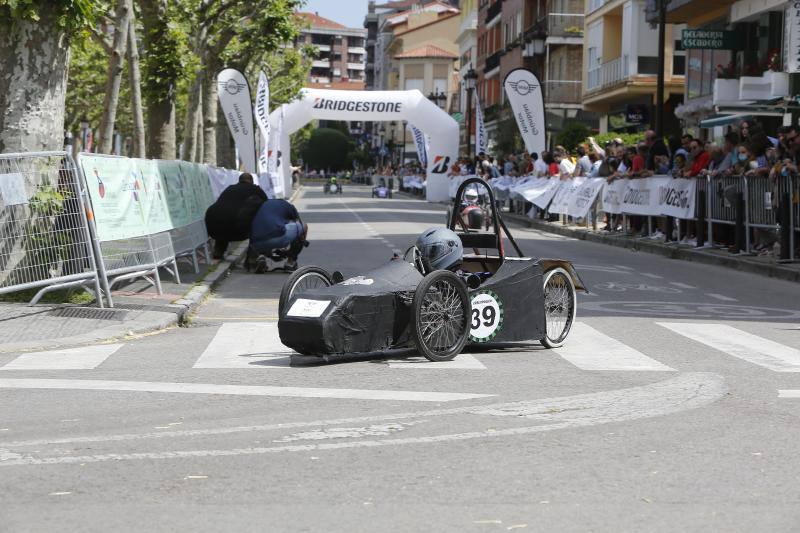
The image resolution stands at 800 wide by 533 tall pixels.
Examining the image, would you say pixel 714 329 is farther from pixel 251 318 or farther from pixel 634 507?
pixel 634 507

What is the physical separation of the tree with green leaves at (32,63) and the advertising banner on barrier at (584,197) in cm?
1837

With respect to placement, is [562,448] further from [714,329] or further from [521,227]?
[521,227]

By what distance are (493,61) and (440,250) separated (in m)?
84.3

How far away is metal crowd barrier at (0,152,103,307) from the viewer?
12.6m

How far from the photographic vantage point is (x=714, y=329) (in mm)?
12680

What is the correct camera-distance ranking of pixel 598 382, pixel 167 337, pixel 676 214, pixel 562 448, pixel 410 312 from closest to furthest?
1. pixel 562 448
2. pixel 598 382
3. pixel 410 312
4. pixel 167 337
5. pixel 676 214

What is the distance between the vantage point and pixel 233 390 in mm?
8688

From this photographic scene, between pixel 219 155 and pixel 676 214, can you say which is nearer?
pixel 676 214

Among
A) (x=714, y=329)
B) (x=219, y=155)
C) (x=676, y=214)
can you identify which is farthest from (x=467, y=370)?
(x=219, y=155)

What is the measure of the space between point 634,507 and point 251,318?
8.53m

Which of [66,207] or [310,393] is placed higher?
[66,207]

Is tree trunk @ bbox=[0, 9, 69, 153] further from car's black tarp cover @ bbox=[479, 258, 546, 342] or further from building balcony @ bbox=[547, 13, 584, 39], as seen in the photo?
building balcony @ bbox=[547, 13, 584, 39]

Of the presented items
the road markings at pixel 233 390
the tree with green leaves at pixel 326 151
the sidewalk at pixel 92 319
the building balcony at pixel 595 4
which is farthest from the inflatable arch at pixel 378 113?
the tree with green leaves at pixel 326 151

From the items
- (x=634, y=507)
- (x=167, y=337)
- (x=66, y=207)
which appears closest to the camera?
(x=634, y=507)
